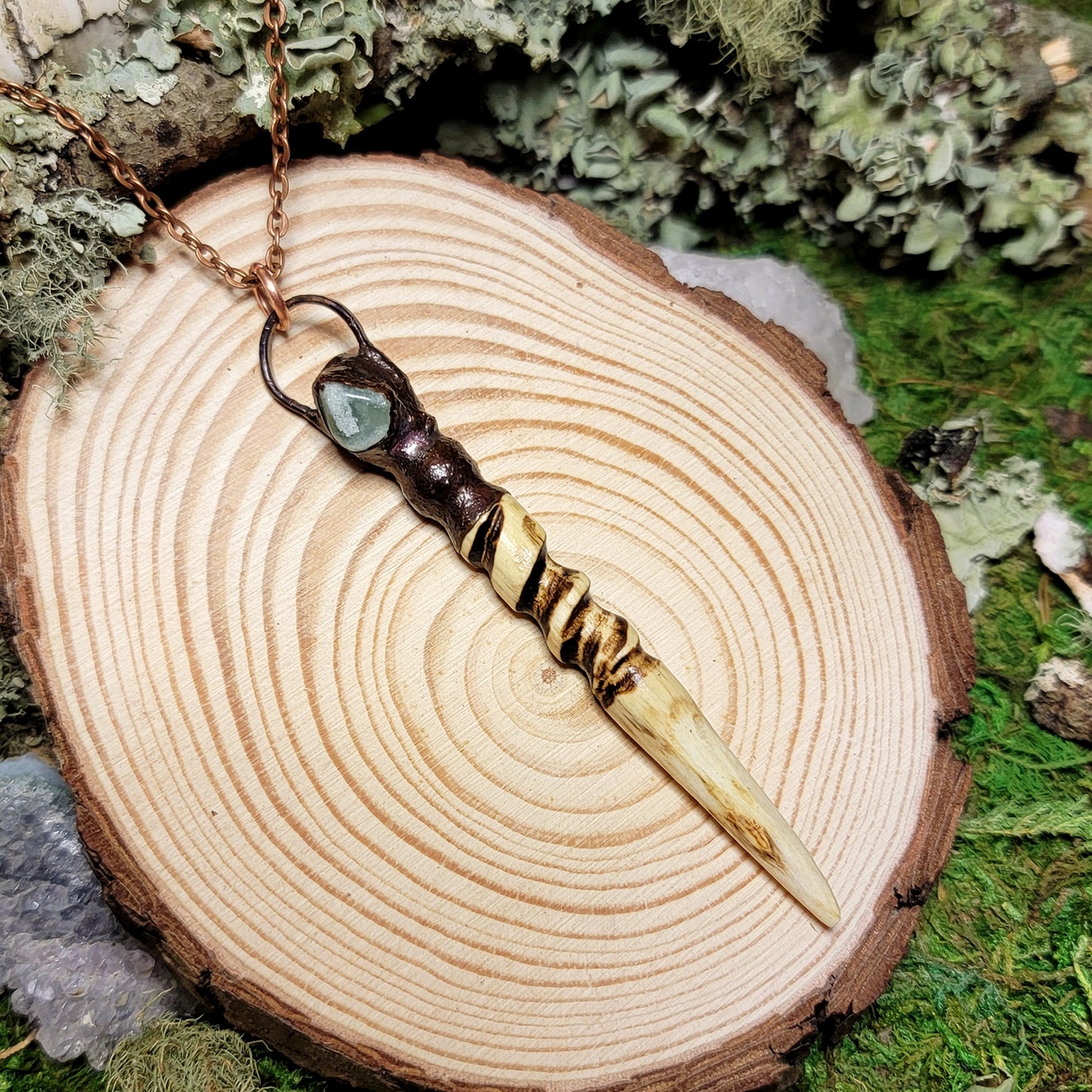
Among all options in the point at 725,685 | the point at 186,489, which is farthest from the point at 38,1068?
the point at 725,685

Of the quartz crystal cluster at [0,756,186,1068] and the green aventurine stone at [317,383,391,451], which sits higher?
the green aventurine stone at [317,383,391,451]

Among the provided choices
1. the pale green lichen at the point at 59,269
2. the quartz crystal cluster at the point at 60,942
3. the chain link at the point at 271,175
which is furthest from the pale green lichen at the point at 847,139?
the quartz crystal cluster at the point at 60,942

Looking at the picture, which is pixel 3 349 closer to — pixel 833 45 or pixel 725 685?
pixel 725 685

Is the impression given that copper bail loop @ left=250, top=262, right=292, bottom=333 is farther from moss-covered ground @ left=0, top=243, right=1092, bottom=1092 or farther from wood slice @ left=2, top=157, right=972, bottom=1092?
moss-covered ground @ left=0, top=243, right=1092, bottom=1092

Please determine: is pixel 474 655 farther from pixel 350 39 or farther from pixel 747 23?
pixel 747 23

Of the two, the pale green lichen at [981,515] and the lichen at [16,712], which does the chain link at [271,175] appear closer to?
the lichen at [16,712]

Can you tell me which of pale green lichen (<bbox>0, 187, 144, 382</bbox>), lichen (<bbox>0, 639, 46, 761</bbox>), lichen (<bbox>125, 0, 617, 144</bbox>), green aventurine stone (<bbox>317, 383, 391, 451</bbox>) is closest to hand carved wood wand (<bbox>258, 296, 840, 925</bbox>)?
green aventurine stone (<bbox>317, 383, 391, 451</bbox>)
